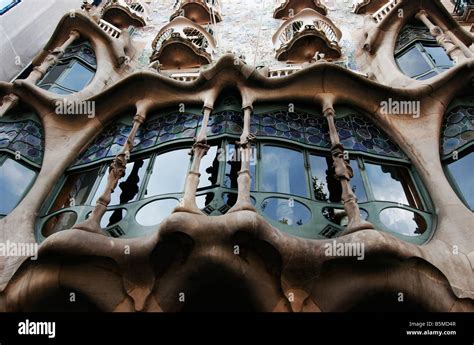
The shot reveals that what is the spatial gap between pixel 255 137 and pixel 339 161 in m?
1.56

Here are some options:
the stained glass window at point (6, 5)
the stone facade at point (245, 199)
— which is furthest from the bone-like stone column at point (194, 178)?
the stained glass window at point (6, 5)

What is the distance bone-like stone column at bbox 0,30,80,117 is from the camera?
359 inches

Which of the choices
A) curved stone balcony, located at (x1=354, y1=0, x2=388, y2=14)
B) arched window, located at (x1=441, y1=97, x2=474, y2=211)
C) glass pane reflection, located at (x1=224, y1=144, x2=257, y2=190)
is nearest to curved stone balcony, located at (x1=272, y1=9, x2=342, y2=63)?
curved stone balcony, located at (x1=354, y1=0, x2=388, y2=14)

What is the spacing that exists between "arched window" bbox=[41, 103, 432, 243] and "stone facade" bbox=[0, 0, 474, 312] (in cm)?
10

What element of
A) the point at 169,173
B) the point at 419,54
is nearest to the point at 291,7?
the point at 419,54

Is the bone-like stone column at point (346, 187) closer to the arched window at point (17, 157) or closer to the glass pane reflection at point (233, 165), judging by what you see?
the glass pane reflection at point (233, 165)

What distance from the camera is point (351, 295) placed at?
5.44m

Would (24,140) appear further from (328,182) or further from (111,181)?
(328,182)

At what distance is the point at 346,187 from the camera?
20.6ft

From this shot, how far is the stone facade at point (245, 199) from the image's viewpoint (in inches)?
213

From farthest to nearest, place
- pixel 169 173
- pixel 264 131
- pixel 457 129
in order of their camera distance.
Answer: pixel 457 129 → pixel 264 131 → pixel 169 173

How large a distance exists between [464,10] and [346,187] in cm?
1049

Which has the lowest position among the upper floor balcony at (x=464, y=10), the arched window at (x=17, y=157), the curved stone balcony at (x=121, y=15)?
the arched window at (x=17, y=157)

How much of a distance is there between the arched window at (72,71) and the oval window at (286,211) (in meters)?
6.42
